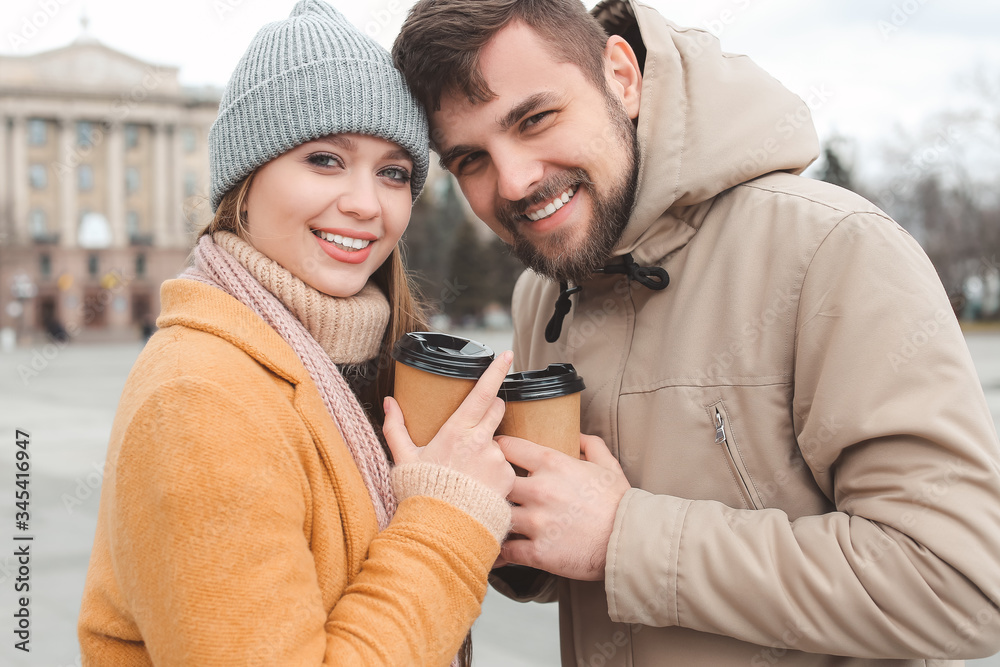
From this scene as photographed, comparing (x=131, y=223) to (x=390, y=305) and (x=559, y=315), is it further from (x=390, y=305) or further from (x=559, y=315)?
(x=559, y=315)

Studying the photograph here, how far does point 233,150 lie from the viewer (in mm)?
2141

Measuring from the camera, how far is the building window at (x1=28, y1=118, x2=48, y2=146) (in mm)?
56531

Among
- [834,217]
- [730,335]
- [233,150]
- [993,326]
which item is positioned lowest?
[993,326]

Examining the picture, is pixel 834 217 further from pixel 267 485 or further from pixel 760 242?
pixel 267 485

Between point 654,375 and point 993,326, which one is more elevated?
point 654,375

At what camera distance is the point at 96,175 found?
58781 millimetres

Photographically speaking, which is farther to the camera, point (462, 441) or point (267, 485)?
point (462, 441)

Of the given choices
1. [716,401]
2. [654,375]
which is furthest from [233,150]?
[716,401]

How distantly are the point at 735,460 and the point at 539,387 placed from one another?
529 mm

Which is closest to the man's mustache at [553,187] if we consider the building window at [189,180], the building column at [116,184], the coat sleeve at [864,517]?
the coat sleeve at [864,517]

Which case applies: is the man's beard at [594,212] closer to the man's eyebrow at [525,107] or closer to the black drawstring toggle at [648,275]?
the black drawstring toggle at [648,275]

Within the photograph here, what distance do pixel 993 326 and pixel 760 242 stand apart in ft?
139

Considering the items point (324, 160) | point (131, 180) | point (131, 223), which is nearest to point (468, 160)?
point (324, 160)

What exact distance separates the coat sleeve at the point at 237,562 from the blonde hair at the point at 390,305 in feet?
2.41
